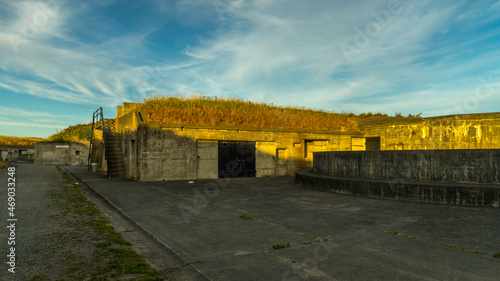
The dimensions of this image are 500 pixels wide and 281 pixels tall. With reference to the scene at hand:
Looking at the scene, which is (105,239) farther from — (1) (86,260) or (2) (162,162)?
(2) (162,162)

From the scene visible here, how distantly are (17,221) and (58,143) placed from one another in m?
38.7

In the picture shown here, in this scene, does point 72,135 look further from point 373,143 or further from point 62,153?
point 373,143

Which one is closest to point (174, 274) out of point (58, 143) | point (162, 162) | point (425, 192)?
point (425, 192)

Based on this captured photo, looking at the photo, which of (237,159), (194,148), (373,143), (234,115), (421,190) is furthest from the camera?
(373,143)

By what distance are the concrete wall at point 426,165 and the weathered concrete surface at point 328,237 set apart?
128 cm

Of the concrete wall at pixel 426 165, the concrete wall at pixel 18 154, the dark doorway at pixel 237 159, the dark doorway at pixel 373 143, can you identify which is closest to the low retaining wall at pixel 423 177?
the concrete wall at pixel 426 165

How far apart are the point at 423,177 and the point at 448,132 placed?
7.77 m

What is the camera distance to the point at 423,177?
28.8 ft

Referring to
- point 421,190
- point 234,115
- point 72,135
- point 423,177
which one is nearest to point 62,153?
point 72,135

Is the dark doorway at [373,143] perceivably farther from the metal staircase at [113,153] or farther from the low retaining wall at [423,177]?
the metal staircase at [113,153]

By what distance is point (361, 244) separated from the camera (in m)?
4.52

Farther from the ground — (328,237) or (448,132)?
(448,132)

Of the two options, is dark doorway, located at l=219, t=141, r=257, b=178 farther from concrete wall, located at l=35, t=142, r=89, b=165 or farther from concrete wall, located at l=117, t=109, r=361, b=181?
concrete wall, located at l=35, t=142, r=89, b=165

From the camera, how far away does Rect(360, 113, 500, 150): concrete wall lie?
45.1 feet
